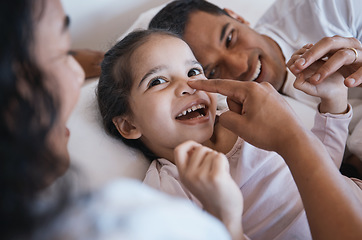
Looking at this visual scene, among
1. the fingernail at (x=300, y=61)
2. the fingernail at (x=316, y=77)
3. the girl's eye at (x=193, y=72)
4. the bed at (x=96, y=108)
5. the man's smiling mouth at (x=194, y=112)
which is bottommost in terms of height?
the bed at (x=96, y=108)

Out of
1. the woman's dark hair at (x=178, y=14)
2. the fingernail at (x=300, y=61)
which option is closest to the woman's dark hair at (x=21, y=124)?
the fingernail at (x=300, y=61)

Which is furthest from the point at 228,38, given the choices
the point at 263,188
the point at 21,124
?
the point at 21,124

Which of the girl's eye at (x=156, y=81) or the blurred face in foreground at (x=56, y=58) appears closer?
the blurred face in foreground at (x=56, y=58)

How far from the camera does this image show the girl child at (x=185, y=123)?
938mm

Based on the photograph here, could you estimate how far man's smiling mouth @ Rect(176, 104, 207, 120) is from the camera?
0.97 m

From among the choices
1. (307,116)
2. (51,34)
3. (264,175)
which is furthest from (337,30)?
(51,34)

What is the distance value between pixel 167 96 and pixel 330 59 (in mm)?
490

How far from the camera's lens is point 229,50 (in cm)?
139

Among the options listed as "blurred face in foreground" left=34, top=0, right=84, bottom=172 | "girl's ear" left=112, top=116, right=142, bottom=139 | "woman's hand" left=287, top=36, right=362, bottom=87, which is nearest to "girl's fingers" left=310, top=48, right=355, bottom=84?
"woman's hand" left=287, top=36, right=362, bottom=87

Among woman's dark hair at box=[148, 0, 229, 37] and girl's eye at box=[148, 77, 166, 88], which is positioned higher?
woman's dark hair at box=[148, 0, 229, 37]

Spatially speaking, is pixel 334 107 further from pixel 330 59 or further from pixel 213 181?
pixel 213 181

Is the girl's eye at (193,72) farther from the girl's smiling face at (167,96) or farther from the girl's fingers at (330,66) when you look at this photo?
the girl's fingers at (330,66)

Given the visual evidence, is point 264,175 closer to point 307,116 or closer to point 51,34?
point 307,116

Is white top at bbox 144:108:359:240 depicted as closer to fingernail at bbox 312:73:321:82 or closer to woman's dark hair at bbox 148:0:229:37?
fingernail at bbox 312:73:321:82
